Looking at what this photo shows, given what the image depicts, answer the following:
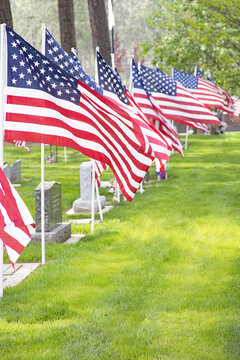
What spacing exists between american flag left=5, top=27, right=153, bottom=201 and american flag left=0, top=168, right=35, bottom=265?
68 cm

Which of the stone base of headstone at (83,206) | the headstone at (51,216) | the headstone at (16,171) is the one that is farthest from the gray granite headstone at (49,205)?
the headstone at (16,171)

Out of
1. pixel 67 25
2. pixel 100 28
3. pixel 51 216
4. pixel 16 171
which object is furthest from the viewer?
pixel 67 25

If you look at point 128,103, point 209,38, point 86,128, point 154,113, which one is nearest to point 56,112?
point 86,128

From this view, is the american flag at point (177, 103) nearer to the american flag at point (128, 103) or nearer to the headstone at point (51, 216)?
the american flag at point (128, 103)

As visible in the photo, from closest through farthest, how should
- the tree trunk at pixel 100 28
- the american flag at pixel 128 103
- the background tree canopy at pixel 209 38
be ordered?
the american flag at pixel 128 103 → the background tree canopy at pixel 209 38 → the tree trunk at pixel 100 28

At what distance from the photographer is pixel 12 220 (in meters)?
6.50

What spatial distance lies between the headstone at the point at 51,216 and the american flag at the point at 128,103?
7.67ft

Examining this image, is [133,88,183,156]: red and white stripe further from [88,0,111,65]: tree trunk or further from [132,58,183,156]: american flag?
[88,0,111,65]: tree trunk

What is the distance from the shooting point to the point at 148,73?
1349cm

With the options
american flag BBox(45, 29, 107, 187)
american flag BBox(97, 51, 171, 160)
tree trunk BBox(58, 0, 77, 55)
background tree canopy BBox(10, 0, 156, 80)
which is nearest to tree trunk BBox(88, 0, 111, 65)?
tree trunk BBox(58, 0, 77, 55)

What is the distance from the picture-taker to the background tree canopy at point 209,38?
19562 mm

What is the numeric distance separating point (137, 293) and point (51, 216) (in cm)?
364

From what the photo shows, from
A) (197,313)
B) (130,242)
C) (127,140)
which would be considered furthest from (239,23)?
(197,313)

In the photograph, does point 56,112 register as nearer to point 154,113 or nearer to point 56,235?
point 56,235
